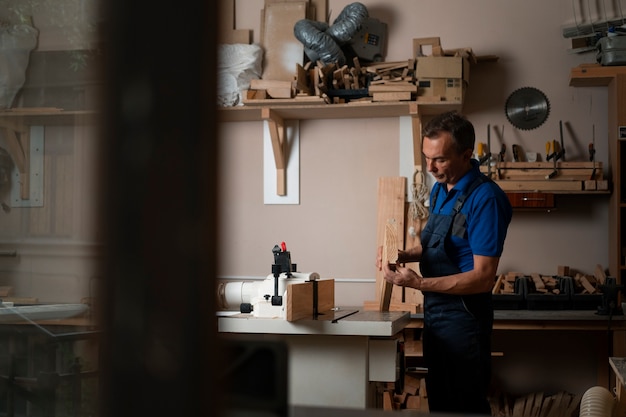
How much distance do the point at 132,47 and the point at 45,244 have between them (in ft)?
1.31

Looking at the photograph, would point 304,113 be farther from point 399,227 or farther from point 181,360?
point 181,360

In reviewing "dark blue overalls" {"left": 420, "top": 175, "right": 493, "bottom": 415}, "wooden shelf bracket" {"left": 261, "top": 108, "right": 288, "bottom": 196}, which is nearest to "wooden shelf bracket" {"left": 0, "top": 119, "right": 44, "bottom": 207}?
"dark blue overalls" {"left": 420, "top": 175, "right": 493, "bottom": 415}

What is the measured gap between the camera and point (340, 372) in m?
3.23

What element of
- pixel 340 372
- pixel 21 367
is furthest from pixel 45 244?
pixel 340 372

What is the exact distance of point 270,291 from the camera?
3.36m

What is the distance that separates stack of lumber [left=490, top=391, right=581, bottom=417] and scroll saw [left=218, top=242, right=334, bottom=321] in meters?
2.10

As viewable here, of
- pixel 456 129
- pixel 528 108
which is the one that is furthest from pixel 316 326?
pixel 528 108

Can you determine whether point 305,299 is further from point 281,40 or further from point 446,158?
point 281,40

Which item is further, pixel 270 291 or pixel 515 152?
pixel 515 152

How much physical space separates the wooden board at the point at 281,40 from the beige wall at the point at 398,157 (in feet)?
0.46

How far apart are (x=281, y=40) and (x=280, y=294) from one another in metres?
2.84

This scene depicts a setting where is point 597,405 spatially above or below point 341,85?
below

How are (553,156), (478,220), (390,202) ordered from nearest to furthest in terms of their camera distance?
(478,220)
(553,156)
(390,202)

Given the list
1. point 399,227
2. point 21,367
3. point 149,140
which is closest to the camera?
point 149,140
